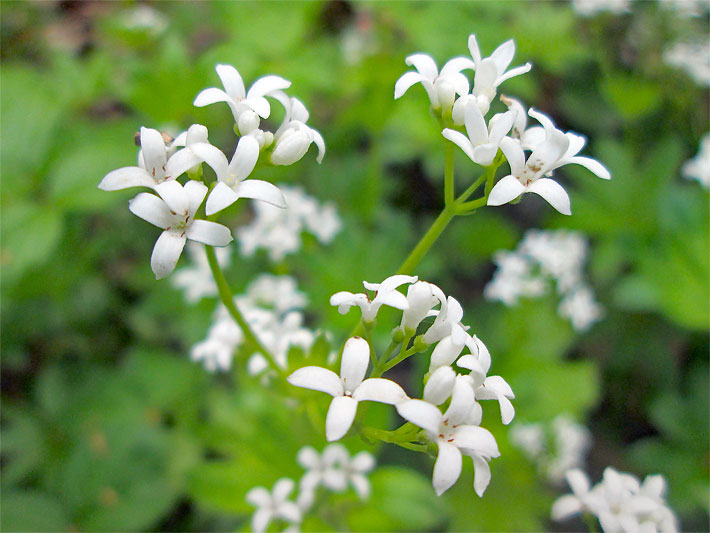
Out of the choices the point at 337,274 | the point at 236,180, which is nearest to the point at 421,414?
the point at 236,180

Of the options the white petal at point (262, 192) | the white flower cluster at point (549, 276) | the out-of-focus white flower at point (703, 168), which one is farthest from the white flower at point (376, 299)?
the out-of-focus white flower at point (703, 168)

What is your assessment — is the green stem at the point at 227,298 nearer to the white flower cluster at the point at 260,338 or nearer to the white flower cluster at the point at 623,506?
the white flower cluster at the point at 260,338

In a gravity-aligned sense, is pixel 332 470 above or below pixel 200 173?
below

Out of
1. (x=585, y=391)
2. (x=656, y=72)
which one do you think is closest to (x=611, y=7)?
(x=656, y=72)

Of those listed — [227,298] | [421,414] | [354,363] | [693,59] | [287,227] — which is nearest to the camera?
[421,414]

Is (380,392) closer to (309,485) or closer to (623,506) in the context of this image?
(623,506)

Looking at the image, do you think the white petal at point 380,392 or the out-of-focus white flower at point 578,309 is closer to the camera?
the white petal at point 380,392

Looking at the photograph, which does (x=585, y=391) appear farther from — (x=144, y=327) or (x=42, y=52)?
(x=42, y=52)
